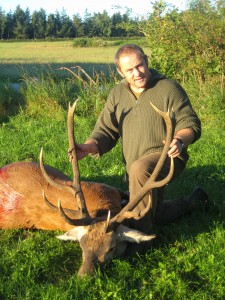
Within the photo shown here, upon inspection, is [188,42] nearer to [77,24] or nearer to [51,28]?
[51,28]

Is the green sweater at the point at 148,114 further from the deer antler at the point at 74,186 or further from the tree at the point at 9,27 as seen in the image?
the tree at the point at 9,27

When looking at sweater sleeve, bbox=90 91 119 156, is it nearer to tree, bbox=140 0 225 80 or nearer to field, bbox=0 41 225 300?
field, bbox=0 41 225 300

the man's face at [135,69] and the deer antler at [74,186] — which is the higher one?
the man's face at [135,69]

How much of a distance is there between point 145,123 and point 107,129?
0.59 meters

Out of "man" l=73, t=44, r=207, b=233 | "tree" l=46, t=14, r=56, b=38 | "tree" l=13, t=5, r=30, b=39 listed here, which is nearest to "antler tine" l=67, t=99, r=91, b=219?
"man" l=73, t=44, r=207, b=233

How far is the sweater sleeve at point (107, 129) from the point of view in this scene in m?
4.78

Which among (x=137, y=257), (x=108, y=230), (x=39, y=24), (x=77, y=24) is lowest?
(x=137, y=257)

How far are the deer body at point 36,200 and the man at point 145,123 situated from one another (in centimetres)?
38

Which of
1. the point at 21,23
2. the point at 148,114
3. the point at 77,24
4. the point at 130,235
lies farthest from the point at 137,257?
the point at 77,24

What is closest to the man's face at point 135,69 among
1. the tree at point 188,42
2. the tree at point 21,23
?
the tree at point 188,42

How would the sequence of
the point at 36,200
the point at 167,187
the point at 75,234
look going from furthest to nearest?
the point at 167,187 < the point at 36,200 < the point at 75,234

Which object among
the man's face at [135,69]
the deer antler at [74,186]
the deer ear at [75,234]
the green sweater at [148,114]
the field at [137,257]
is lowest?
the field at [137,257]

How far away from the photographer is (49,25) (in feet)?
289

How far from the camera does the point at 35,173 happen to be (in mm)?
4871
